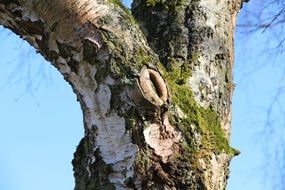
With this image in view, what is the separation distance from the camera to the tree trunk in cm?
107

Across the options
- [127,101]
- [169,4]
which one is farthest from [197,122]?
[169,4]

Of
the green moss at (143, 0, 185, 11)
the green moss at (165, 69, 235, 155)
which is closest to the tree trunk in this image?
the green moss at (165, 69, 235, 155)

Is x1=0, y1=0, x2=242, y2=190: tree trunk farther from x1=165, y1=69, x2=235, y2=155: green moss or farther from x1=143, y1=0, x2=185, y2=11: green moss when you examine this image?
x1=143, y1=0, x2=185, y2=11: green moss

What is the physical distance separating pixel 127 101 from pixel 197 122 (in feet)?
0.57

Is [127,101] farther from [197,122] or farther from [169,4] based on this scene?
[169,4]

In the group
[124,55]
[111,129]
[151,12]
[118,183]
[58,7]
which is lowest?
[118,183]

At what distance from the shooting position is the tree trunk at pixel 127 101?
1.07 meters

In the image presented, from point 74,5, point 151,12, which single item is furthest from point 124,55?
point 151,12

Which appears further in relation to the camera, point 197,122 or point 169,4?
point 169,4

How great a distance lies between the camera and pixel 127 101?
42.2 inches

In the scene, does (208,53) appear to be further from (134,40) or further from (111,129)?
(111,129)

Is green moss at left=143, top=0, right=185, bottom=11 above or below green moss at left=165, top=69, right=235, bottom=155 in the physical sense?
above

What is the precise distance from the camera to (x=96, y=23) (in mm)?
1146

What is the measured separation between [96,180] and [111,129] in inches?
4.3
